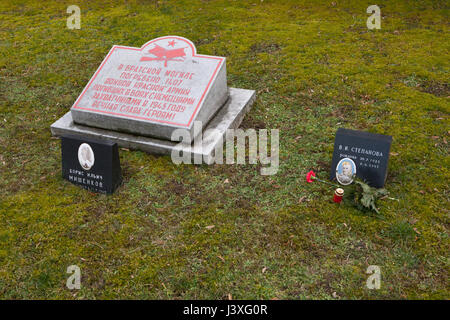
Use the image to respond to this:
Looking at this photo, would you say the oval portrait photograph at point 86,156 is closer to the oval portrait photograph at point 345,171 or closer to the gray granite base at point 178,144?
the gray granite base at point 178,144

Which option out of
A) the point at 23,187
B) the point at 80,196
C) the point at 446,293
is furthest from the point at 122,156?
the point at 446,293

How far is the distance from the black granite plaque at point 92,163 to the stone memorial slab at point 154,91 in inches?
39.3

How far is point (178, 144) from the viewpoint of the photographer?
620 centimetres

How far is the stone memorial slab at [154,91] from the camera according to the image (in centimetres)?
625

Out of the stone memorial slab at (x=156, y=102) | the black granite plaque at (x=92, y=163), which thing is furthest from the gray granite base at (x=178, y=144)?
the black granite plaque at (x=92, y=163)

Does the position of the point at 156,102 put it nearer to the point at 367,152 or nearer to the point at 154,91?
the point at 154,91

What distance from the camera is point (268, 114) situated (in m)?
7.34

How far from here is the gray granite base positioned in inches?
241

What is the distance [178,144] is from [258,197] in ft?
4.98

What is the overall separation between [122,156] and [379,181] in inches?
147

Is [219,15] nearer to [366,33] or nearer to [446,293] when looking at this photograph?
[366,33]

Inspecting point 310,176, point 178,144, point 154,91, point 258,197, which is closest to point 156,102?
point 154,91

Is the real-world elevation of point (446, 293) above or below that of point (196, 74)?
below

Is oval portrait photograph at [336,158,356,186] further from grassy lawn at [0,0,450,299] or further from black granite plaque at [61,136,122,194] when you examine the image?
black granite plaque at [61,136,122,194]
